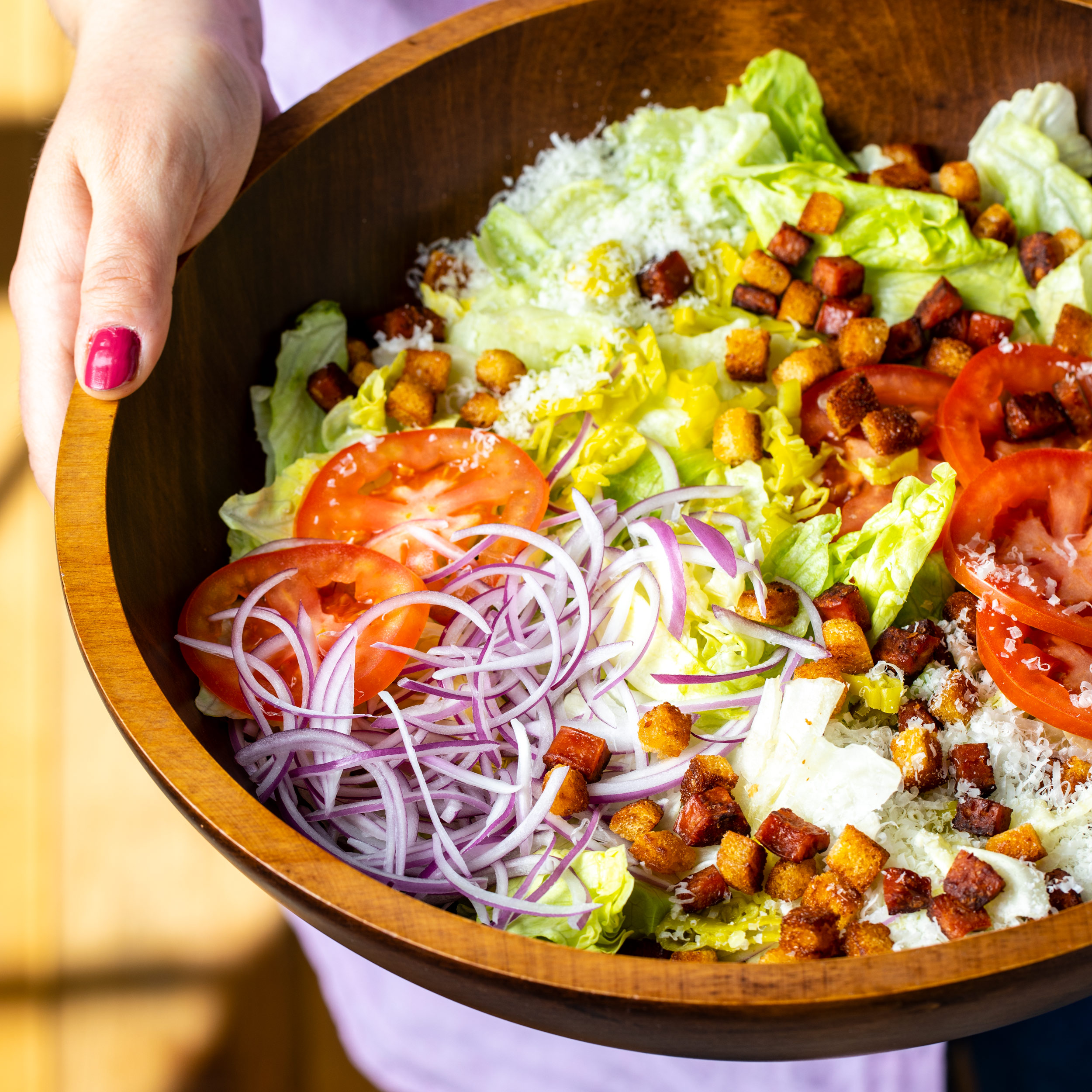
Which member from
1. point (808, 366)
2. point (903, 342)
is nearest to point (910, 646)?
point (808, 366)

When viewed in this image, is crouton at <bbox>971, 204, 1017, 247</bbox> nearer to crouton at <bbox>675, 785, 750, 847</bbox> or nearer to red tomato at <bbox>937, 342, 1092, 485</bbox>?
red tomato at <bbox>937, 342, 1092, 485</bbox>

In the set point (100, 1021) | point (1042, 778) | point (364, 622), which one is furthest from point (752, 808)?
point (100, 1021)

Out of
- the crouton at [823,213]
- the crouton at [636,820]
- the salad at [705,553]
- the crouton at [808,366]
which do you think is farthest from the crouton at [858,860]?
the crouton at [823,213]

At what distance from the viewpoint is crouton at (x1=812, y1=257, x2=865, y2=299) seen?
2.21 meters

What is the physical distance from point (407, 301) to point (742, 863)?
55.8 inches

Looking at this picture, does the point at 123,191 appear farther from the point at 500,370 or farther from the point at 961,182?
the point at 961,182

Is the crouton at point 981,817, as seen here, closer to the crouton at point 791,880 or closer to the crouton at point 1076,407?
the crouton at point 791,880

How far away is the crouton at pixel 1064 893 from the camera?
150 centimetres

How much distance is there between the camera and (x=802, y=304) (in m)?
2.22

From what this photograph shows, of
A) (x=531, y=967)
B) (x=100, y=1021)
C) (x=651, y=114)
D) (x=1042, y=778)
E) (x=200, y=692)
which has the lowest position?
(x=100, y=1021)

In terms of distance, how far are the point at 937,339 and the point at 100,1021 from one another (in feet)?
10.0

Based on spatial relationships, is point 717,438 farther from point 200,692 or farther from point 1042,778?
point 200,692

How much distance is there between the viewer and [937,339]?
221cm

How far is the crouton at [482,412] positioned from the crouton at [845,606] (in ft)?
2.33
